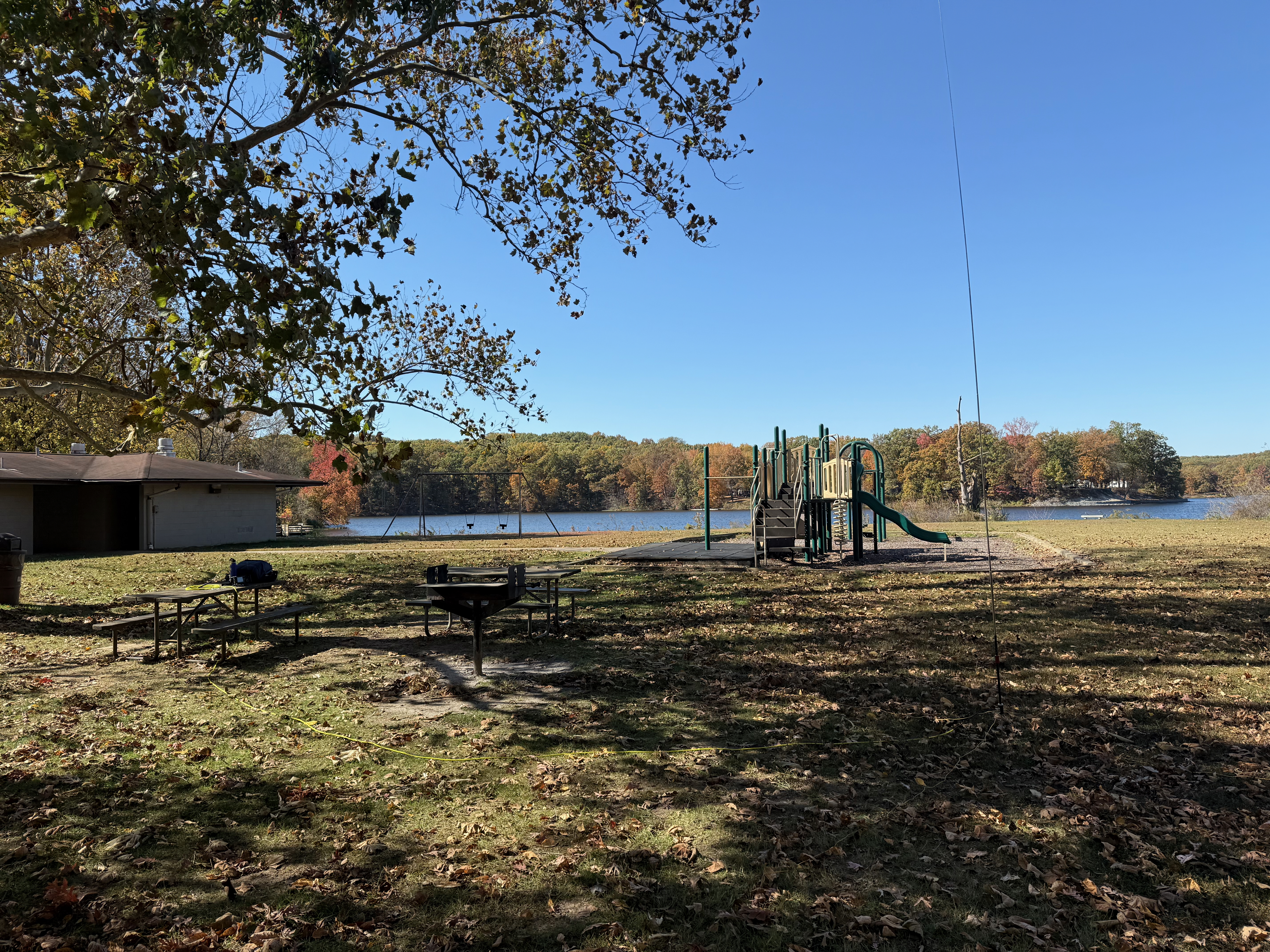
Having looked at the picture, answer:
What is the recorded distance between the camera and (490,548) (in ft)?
76.5

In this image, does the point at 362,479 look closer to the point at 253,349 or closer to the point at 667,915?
the point at 253,349

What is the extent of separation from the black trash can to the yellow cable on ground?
9.19 metres

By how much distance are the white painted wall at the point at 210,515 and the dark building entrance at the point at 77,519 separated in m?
0.70

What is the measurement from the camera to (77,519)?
25.8 meters

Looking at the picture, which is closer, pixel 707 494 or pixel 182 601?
pixel 182 601

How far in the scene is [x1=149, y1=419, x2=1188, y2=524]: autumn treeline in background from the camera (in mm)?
76375

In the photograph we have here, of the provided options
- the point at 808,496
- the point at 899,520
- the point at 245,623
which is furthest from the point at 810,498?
the point at 245,623

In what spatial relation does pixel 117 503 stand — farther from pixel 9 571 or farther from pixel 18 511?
pixel 9 571

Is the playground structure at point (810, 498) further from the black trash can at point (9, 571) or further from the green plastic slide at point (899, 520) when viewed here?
the black trash can at point (9, 571)

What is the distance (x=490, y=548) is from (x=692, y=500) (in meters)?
65.5

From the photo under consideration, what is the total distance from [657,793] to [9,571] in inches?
460

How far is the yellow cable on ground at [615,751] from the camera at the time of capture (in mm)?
4969

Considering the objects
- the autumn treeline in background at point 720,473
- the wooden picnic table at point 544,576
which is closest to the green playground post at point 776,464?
the wooden picnic table at point 544,576

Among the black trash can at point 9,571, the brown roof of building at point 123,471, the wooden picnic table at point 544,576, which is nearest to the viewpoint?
the wooden picnic table at point 544,576
